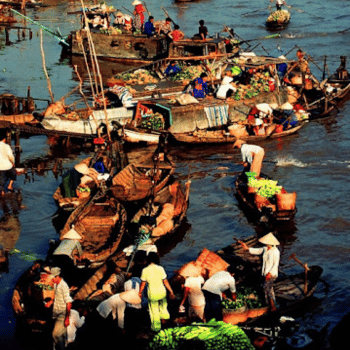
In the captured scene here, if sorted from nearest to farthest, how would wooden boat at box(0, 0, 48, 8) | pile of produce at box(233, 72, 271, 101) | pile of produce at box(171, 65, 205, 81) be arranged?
pile of produce at box(233, 72, 271, 101) → pile of produce at box(171, 65, 205, 81) → wooden boat at box(0, 0, 48, 8)

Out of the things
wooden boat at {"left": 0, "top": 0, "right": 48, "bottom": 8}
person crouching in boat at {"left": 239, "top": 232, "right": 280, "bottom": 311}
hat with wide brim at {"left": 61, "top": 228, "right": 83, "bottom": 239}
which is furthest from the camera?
wooden boat at {"left": 0, "top": 0, "right": 48, "bottom": 8}

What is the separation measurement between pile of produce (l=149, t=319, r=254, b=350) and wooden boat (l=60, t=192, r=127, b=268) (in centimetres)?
511

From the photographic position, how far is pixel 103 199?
1875 centimetres

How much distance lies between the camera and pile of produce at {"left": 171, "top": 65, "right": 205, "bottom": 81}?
2781cm

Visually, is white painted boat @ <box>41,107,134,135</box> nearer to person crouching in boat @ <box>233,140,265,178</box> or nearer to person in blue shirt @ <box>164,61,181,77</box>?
person in blue shirt @ <box>164,61,181,77</box>

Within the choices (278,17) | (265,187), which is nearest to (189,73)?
(265,187)

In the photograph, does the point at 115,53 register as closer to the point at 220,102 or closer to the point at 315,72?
the point at 315,72

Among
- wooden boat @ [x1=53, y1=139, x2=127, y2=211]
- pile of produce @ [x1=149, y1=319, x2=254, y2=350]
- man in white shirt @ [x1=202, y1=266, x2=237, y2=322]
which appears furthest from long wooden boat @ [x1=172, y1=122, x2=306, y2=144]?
pile of produce @ [x1=149, y1=319, x2=254, y2=350]

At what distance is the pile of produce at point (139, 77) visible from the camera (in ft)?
94.1

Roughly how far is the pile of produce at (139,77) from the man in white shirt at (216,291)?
54.4 ft

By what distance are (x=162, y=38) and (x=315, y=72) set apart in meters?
8.00

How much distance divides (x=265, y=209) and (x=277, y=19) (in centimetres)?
3073

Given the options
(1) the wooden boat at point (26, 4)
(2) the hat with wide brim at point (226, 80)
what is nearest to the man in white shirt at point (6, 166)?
(2) the hat with wide brim at point (226, 80)

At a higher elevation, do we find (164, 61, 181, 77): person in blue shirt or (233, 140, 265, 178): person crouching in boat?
(164, 61, 181, 77): person in blue shirt
